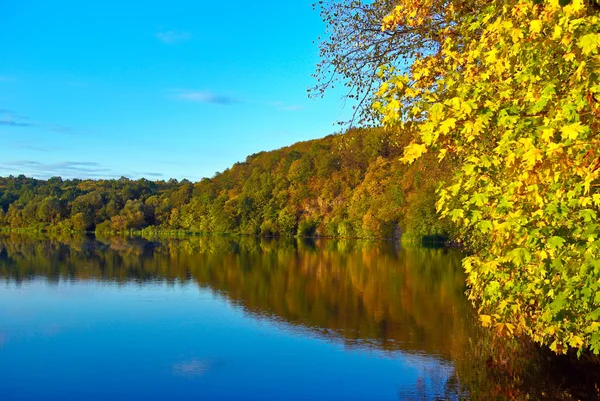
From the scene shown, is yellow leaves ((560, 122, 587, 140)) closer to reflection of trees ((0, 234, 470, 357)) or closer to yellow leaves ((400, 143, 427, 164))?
yellow leaves ((400, 143, 427, 164))

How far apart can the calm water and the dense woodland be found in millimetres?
52195

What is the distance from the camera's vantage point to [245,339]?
717 inches

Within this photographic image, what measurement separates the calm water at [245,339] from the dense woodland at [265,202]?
5219 cm

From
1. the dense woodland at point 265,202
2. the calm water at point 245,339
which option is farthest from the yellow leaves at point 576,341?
the dense woodland at point 265,202

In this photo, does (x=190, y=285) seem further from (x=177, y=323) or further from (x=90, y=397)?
(x=90, y=397)

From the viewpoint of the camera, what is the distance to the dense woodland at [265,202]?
8638 centimetres

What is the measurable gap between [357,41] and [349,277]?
24.6 meters

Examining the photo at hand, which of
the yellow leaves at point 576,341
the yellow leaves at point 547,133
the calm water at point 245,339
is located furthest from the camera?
the calm water at point 245,339

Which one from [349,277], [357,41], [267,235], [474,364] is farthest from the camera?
[267,235]

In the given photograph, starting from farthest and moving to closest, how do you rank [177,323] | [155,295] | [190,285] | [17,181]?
1. [17,181]
2. [190,285]
3. [155,295]
4. [177,323]

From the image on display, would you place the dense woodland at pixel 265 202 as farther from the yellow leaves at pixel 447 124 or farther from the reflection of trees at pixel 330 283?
the yellow leaves at pixel 447 124

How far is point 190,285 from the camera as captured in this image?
31047mm

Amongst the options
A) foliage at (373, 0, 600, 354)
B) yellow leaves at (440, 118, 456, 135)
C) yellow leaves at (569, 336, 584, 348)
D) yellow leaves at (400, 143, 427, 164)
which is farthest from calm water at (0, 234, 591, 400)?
Answer: yellow leaves at (440, 118, 456, 135)

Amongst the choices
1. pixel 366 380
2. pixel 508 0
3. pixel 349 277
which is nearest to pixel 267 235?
pixel 349 277
